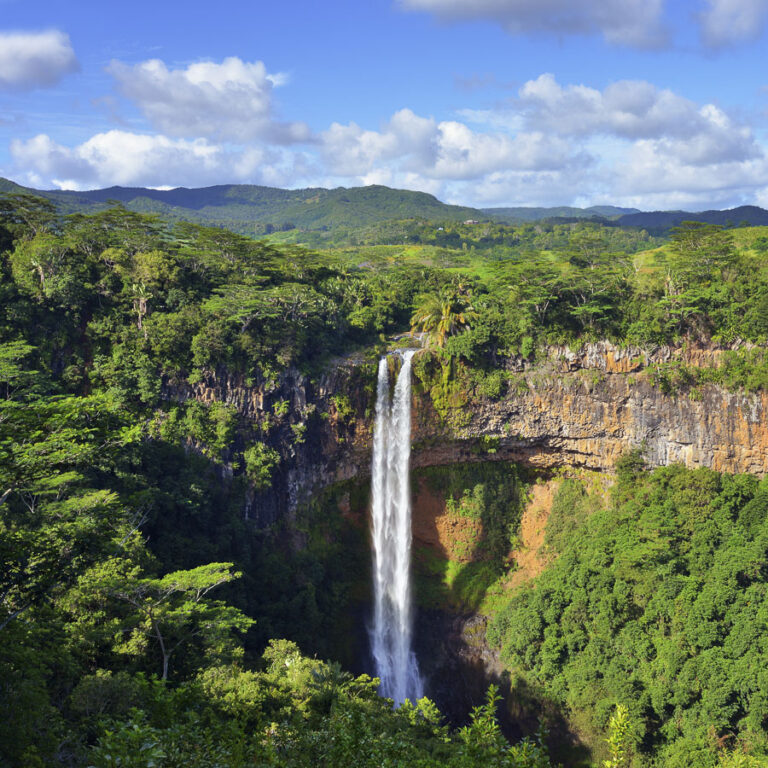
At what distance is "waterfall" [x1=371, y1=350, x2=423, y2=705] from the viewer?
28.3m

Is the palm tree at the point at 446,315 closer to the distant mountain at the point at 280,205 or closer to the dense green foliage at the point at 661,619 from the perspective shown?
the dense green foliage at the point at 661,619

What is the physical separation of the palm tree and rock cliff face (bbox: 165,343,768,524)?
10.0 ft

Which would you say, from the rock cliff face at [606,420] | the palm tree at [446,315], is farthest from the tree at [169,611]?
the palm tree at [446,315]

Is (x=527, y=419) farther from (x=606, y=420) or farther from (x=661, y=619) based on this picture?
(x=661, y=619)

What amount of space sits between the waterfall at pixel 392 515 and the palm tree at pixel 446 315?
6.87 ft

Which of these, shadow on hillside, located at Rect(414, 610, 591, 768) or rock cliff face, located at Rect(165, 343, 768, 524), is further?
rock cliff face, located at Rect(165, 343, 768, 524)

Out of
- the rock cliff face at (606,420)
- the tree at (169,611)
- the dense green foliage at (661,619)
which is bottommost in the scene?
the dense green foliage at (661,619)

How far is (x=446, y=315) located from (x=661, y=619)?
17612 mm

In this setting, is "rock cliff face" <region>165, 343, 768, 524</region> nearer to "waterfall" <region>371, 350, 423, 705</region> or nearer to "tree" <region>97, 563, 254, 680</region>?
"waterfall" <region>371, 350, 423, 705</region>

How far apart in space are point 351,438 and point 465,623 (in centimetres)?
1130

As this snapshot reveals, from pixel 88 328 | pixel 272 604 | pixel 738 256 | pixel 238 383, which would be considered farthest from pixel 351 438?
pixel 738 256

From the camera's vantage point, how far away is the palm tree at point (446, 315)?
99.7 feet

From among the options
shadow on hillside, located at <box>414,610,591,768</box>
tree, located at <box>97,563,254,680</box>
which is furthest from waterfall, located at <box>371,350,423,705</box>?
tree, located at <box>97,563,254,680</box>

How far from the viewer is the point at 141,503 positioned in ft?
67.1
